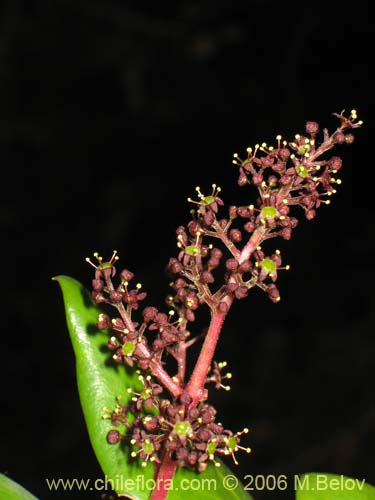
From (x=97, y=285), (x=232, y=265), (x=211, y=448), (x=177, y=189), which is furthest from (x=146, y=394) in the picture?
(x=177, y=189)

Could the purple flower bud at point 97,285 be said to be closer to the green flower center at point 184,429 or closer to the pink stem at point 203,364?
the pink stem at point 203,364

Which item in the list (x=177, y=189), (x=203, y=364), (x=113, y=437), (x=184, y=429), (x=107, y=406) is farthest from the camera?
(x=177, y=189)

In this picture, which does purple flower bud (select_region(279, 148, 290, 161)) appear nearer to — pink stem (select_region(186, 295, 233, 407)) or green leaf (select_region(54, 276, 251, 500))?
pink stem (select_region(186, 295, 233, 407))

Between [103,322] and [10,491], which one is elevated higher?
[103,322]

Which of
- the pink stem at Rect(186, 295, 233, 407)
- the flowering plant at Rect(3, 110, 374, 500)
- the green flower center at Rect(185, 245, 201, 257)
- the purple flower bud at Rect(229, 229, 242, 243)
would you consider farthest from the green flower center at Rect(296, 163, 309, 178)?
the pink stem at Rect(186, 295, 233, 407)

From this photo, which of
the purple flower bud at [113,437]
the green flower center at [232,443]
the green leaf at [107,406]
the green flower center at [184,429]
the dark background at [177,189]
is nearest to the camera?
the green flower center at [184,429]

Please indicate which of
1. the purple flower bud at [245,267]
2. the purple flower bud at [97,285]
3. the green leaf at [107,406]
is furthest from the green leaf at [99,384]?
the purple flower bud at [245,267]

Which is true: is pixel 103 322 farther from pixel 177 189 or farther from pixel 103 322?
pixel 177 189
